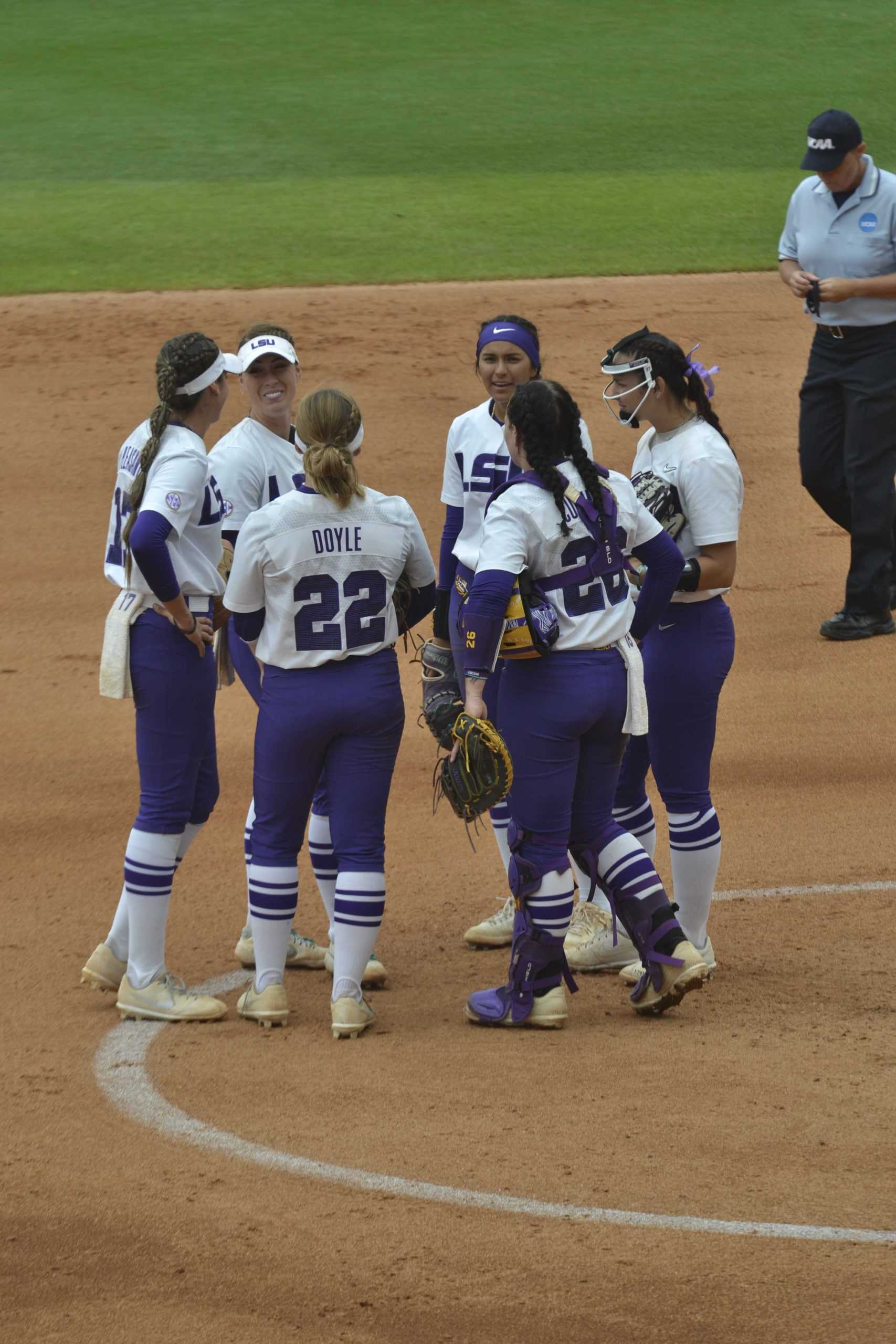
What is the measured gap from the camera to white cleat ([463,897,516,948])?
6.09m

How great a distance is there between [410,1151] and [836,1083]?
1.27 metres

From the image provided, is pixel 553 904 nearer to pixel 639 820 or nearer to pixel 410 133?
pixel 639 820

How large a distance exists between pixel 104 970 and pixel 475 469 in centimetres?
219

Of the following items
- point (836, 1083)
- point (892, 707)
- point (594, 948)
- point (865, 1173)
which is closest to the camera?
point (865, 1173)

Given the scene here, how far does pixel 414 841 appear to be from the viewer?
7195 millimetres

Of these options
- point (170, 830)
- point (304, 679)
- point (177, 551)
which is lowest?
point (170, 830)

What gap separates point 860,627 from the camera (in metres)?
9.43

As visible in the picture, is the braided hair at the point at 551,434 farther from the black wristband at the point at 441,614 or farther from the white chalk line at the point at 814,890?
the white chalk line at the point at 814,890

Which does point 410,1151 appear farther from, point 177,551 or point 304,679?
point 177,551

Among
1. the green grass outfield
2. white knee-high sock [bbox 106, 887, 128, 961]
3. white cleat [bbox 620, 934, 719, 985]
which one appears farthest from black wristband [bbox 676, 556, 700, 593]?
the green grass outfield

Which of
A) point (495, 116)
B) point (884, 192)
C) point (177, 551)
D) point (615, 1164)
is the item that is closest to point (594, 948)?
point (615, 1164)

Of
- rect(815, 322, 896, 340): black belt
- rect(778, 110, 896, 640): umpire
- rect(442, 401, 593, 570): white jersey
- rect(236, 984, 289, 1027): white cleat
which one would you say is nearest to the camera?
rect(236, 984, 289, 1027): white cleat

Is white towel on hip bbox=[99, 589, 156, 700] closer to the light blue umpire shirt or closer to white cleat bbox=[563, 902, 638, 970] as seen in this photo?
white cleat bbox=[563, 902, 638, 970]

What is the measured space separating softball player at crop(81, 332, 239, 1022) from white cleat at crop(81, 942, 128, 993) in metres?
0.22
